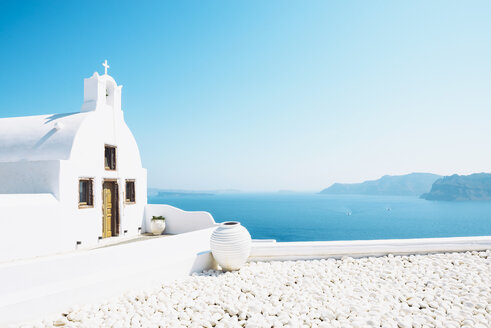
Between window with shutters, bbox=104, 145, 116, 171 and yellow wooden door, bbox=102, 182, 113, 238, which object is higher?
window with shutters, bbox=104, 145, 116, 171

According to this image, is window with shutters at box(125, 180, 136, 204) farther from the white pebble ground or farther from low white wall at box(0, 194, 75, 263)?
the white pebble ground

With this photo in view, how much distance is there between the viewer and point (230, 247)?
5.20 metres

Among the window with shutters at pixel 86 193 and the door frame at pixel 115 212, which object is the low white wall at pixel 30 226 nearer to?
the window with shutters at pixel 86 193

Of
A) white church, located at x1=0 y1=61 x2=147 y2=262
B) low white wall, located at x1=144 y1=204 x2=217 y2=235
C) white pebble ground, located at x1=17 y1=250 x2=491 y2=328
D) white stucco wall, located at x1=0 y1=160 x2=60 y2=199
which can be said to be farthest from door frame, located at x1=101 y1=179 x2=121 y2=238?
white pebble ground, located at x1=17 y1=250 x2=491 y2=328

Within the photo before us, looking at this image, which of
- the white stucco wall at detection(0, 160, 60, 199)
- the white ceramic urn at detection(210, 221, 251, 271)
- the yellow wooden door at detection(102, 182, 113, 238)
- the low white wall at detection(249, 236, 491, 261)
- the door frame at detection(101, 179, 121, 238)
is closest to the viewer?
the white ceramic urn at detection(210, 221, 251, 271)

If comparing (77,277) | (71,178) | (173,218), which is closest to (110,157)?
(71,178)

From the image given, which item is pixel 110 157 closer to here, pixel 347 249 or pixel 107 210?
pixel 107 210

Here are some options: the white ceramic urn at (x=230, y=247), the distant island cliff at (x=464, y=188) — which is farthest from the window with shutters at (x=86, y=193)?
the distant island cliff at (x=464, y=188)

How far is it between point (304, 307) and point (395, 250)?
3262 mm

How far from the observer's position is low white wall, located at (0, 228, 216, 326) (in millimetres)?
3553

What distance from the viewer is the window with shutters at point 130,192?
1083 cm

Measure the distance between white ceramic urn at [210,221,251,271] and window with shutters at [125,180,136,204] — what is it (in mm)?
6537

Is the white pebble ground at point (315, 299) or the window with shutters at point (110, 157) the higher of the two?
the window with shutters at point (110, 157)

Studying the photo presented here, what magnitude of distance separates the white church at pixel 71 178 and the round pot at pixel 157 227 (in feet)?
1.69
